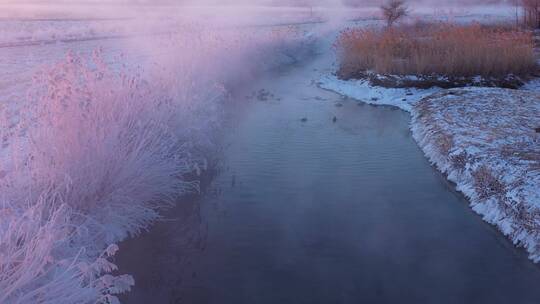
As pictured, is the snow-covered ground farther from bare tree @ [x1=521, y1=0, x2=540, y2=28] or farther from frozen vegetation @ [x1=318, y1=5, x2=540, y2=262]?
bare tree @ [x1=521, y1=0, x2=540, y2=28]

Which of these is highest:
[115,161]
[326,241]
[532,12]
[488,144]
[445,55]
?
[115,161]

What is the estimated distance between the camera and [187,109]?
9.84 metres

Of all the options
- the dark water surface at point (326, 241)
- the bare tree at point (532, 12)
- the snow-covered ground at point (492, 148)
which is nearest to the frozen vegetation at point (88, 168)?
the dark water surface at point (326, 241)

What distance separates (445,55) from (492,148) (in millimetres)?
8521

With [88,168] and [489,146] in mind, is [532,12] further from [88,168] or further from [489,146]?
[88,168]

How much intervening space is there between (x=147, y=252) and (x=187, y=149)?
115 inches

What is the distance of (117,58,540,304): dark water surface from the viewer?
5.59 m

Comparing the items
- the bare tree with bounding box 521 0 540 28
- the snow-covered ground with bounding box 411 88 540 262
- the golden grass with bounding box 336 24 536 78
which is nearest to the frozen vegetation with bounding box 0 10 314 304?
the snow-covered ground with bounding box 411 88 540 262

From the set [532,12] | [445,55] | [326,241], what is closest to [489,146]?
[326,241]

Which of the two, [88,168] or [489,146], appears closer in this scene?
[88,168]

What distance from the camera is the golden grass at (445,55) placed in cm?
1642

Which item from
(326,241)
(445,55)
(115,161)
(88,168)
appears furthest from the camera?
(445,55)

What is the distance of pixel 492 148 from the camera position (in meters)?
8.88


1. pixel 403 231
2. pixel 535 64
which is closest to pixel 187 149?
pixel 403 231
